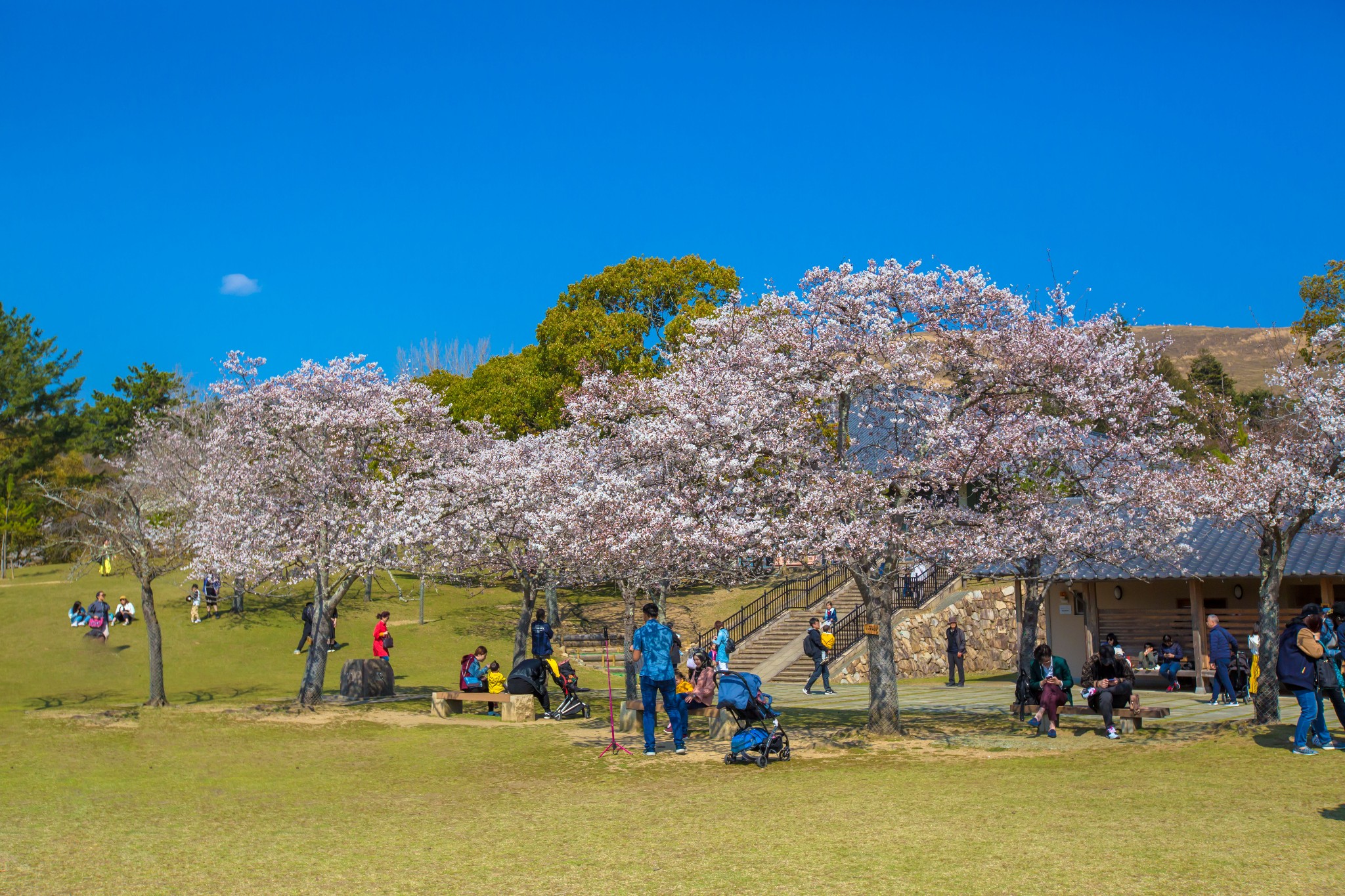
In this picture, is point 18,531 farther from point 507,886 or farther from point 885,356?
point 507,886

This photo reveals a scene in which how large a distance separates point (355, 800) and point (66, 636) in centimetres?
2283

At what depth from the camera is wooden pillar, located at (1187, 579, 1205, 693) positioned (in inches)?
864

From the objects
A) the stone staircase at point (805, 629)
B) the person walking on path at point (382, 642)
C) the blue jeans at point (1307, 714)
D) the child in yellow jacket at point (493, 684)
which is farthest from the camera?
the stone staircase at point (805, 629)

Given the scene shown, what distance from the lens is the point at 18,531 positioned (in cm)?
4441

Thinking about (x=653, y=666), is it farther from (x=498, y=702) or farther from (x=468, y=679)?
(x=468, y=679)

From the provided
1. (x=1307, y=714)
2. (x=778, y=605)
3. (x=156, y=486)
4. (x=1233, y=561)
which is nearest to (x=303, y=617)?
(x=778, y=605)

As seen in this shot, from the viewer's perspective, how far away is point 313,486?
19.7 meters

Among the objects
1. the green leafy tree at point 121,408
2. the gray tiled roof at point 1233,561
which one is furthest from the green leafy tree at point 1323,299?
the green leafy tree at point 121,408

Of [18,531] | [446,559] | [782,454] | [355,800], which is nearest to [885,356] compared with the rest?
[782,454]

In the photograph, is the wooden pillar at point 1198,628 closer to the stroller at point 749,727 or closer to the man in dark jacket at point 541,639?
the man in dark jacket at point 541,639

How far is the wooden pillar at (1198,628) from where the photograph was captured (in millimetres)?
21953

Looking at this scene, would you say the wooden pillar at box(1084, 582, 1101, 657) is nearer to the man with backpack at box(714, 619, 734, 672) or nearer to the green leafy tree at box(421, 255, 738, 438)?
the man with backpack at box(714, 619, 734, 672)

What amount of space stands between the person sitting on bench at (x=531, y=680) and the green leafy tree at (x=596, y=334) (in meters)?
18.9

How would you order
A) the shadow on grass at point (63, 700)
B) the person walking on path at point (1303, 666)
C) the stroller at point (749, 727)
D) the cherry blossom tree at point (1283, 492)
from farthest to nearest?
the shadow on grass at point (63, 700)
the cherry blossom tree at point (1283, 492)
the stroller at point (749, 727)
the person walking on path at point (1303, 666)
